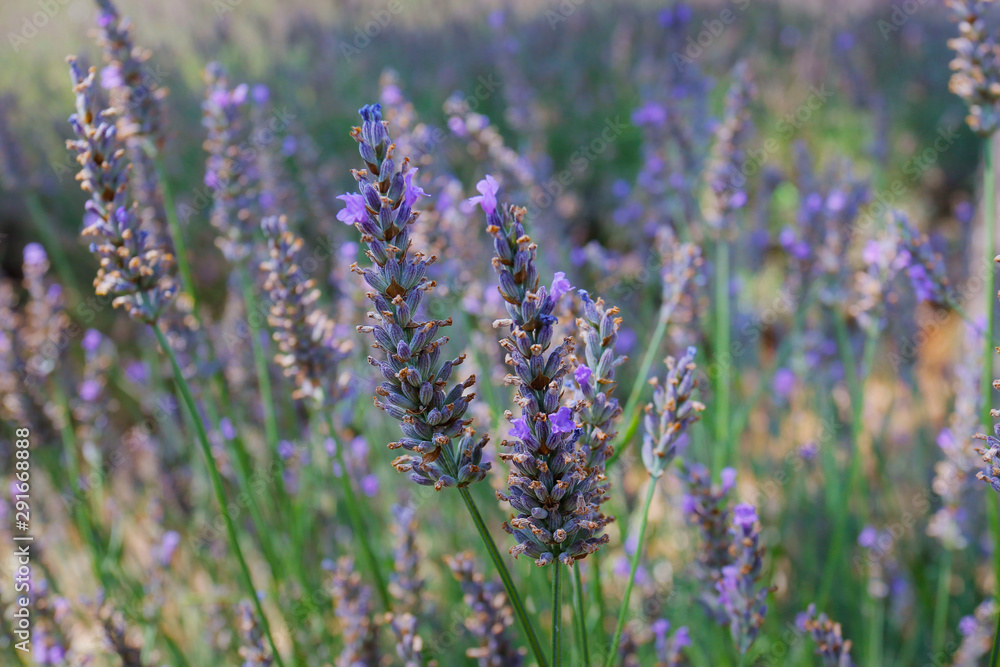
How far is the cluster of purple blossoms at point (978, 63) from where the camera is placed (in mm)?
1734

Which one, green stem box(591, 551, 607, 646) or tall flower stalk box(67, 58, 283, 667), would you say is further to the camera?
green stem box(591, 551, 607, 646)

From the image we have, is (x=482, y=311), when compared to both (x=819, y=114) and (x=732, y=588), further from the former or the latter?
(x=819, y=114)

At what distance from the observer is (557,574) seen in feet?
3.54

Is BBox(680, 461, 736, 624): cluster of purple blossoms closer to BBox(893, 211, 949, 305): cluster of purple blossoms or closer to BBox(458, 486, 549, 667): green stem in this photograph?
BBox(458, 486, 549, 667): green stem

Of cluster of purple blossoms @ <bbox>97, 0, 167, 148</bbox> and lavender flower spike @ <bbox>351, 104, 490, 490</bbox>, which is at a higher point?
cluster of purple blossoms @ <bbox>97, 0, 167, 148</bbox>

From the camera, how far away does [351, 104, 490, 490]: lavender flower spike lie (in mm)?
1016

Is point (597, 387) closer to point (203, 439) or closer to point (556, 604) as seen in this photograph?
point (556, 604)

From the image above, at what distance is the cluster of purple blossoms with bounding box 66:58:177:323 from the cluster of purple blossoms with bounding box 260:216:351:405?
23 centimetres

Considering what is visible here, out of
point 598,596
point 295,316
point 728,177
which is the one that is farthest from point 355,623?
point 728,177

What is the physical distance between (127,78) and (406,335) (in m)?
1.42

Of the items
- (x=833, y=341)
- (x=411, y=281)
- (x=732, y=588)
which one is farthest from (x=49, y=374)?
(x=833, y=341)

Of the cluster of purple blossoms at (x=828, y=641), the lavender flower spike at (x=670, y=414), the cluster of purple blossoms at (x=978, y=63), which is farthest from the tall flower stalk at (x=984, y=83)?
the lavender flower spike at (x=670, y=414)

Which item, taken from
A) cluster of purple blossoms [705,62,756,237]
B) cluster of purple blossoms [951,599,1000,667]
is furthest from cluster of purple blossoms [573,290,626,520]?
cluster of purple blossoms [951,599,1000,667]

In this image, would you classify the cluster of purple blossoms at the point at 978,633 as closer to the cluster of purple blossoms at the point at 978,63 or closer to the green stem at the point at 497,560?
the cluster of purple blossoms at the point at 978,63
